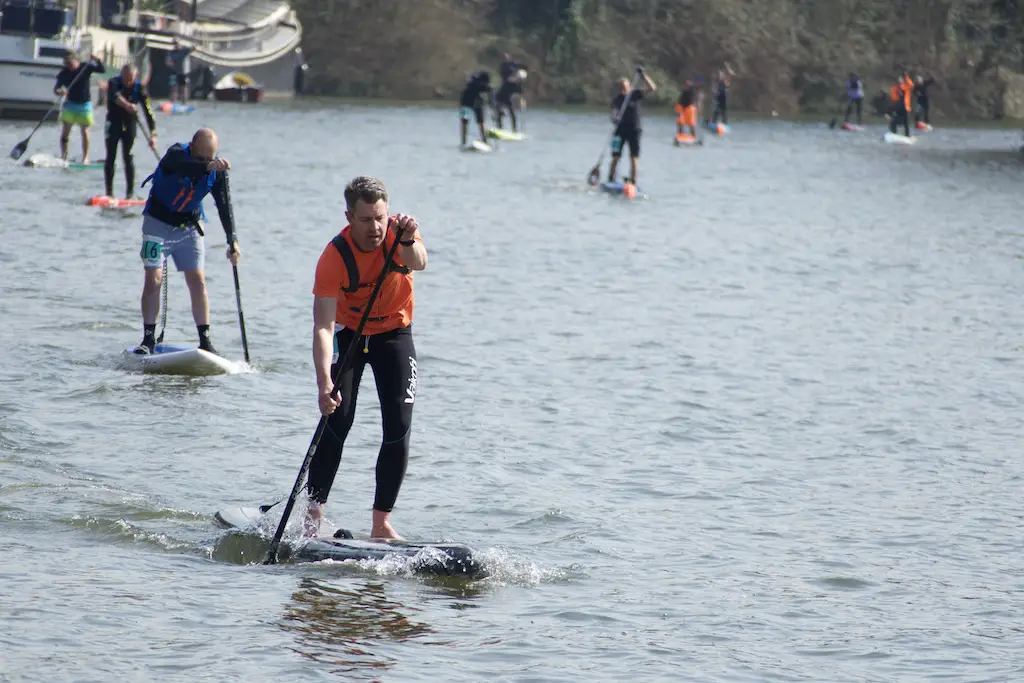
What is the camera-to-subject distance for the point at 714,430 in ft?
38.6

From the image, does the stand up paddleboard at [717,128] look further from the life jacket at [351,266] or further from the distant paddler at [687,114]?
the life jacket at [351,266]

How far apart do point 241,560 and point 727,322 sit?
366 inches

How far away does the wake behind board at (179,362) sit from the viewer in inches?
499

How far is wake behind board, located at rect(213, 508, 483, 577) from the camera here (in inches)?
314

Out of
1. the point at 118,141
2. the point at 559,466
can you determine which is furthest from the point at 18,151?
the point at 559,466

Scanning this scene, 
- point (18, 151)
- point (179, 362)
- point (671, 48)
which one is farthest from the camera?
point (671, 48)

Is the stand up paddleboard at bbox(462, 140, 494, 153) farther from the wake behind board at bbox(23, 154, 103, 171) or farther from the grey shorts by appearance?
the grey shorts

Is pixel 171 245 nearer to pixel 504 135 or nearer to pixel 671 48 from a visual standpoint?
pixel 504 135

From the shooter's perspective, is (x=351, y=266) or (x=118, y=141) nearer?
(x=351, y=266)

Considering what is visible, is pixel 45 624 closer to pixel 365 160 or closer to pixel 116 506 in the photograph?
pixel 116 506

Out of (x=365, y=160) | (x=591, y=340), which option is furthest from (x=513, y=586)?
(x=365, y=160)

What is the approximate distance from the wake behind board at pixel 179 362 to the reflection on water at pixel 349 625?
16.8 ft

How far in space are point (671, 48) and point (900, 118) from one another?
32133 mm

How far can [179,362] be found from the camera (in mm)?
12688
